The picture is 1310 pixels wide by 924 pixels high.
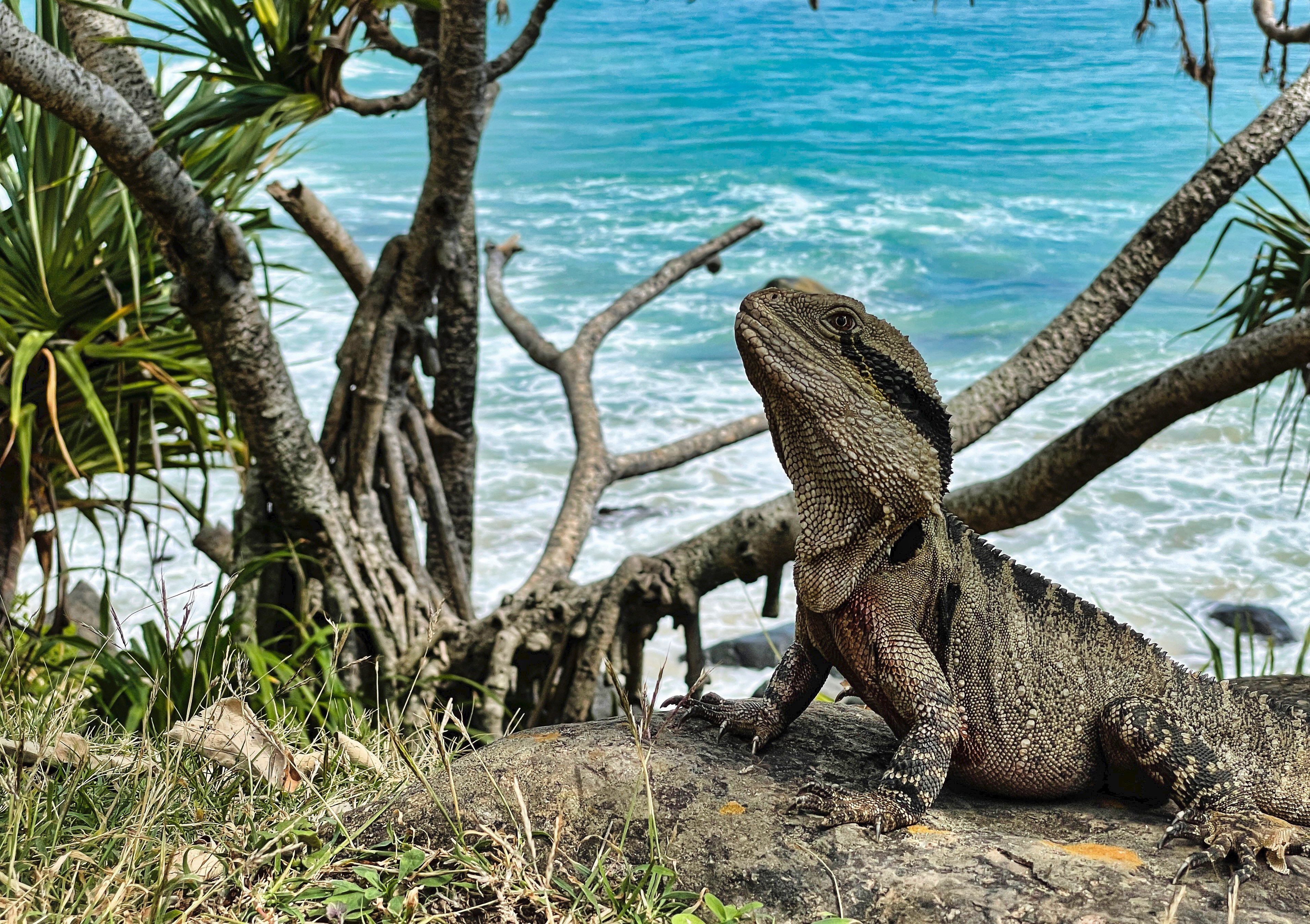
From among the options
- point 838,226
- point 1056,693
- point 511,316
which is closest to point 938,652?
point 1056,693

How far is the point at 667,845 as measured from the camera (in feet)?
7.38

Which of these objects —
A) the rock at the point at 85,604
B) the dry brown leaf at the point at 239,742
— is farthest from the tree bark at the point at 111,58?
the rock at the point at 85,604

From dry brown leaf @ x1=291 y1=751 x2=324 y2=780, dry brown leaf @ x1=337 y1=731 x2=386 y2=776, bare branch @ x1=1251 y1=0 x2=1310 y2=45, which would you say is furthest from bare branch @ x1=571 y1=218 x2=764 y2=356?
dry brown leaf @ x1=291 y1=751 x2=324 y2=780

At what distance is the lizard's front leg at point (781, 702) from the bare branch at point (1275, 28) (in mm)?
3816

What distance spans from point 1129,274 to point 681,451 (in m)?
2.44

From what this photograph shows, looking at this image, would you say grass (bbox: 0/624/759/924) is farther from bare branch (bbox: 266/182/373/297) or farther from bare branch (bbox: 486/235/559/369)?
bare branch (bbox: 486/235/559/369)

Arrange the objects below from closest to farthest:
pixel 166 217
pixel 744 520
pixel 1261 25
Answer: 1. pixel 166 217
2. pixel 744 520
3. pixel 1261 25

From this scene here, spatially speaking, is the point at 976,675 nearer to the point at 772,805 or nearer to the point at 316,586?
the point at 772,805

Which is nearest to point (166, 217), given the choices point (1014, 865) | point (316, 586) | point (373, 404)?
point (373, 404)

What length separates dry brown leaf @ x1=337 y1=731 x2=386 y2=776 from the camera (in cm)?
286

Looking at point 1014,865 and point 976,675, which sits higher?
point 976,675

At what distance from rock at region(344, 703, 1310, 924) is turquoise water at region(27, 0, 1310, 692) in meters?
6.30

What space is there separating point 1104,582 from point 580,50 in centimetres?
3263

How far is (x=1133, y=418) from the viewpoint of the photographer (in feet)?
12.0
